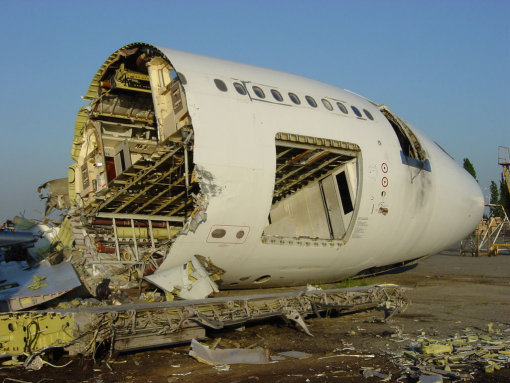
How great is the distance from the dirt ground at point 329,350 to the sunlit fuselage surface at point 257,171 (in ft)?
6.42

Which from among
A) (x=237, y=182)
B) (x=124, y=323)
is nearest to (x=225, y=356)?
(x=124, y=323)

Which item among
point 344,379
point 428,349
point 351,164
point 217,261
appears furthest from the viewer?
point 351,164

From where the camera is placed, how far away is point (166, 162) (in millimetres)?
13055

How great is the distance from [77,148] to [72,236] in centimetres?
284

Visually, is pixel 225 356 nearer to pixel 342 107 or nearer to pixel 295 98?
pixel 295 98

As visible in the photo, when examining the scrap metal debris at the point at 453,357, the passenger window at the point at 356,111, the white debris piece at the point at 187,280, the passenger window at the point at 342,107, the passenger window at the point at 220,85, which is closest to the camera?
the scrap metal debris at the point at 453,357

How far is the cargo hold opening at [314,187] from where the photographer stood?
14500mm

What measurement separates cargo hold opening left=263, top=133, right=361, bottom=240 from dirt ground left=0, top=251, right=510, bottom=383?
3359 millimetres

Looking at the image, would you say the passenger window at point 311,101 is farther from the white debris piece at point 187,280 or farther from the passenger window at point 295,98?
the white debris piece at point 187,280

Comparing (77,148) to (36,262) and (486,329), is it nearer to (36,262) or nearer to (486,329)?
(36,262)

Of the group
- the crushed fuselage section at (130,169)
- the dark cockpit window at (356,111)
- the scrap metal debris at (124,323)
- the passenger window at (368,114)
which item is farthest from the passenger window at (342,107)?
the scrap metal debris at (124,323)

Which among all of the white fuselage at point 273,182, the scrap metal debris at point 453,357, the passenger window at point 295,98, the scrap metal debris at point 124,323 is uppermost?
the passenger window at point 295,98

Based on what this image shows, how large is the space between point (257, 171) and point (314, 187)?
18.3ft

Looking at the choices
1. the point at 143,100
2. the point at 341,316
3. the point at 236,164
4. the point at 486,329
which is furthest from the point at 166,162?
the point at 486,329
